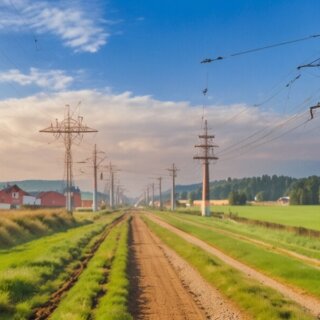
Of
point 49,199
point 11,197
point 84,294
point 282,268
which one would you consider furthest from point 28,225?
point 49,199

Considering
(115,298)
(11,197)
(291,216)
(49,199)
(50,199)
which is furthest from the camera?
(50,199)

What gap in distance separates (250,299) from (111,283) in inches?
221

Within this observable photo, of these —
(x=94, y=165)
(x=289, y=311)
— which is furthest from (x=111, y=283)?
(x=94, y=165)

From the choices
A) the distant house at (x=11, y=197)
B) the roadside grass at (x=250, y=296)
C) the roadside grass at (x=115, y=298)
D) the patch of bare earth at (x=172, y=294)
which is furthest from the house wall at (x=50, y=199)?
the roadside grass at (x=115, y=298)

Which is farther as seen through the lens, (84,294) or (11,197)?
(11,197)

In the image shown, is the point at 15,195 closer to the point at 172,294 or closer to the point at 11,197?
the point at 11,197

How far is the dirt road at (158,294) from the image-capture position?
51.1 ft

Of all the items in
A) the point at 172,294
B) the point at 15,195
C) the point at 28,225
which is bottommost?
the point at 172,294

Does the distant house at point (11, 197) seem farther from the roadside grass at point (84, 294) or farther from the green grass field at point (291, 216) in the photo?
the roadside grass at point (84, 294)

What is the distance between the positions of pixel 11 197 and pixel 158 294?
14008 centimetres

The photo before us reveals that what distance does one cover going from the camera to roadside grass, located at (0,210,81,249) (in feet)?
135

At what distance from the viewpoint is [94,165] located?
125 meters

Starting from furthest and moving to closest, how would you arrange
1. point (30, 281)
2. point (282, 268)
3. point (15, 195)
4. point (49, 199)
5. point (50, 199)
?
point (50, 199)
point (49, 199)
point (15, 195)
point (282, 268)
point (30, 281)

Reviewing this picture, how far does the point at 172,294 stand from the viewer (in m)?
19.0
